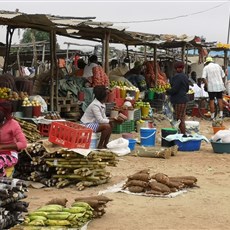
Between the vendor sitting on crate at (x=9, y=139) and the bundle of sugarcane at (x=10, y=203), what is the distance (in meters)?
1.24

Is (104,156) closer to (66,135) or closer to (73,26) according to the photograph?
(66,135)

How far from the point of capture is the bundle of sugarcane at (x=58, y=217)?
209 inches

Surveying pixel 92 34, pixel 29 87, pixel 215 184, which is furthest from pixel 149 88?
pixel 215 184

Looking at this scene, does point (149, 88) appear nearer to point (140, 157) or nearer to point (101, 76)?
point (101, 76)

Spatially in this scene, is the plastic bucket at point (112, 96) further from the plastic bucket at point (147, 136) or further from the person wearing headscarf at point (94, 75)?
the plastic bucket at point (147, 136)

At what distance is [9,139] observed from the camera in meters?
6.82

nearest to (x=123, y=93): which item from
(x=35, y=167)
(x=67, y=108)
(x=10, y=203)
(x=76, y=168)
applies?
(x=67, y=108)

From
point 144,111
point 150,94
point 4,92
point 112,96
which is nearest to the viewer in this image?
point 4,92

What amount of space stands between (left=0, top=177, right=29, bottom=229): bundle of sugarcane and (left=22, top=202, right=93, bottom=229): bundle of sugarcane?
101 millimetres

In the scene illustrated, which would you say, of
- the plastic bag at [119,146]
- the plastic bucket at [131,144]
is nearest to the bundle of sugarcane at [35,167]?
the plastic bag at [119,146]

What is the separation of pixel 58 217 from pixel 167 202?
6.51 ft

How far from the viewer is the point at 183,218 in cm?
625

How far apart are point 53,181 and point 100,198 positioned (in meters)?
1.60

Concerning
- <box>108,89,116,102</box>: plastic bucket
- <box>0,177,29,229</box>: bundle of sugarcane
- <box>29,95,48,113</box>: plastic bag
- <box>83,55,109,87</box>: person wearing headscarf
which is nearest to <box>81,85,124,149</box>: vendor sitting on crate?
<box>29,95,48,113</box>: plastic bag
